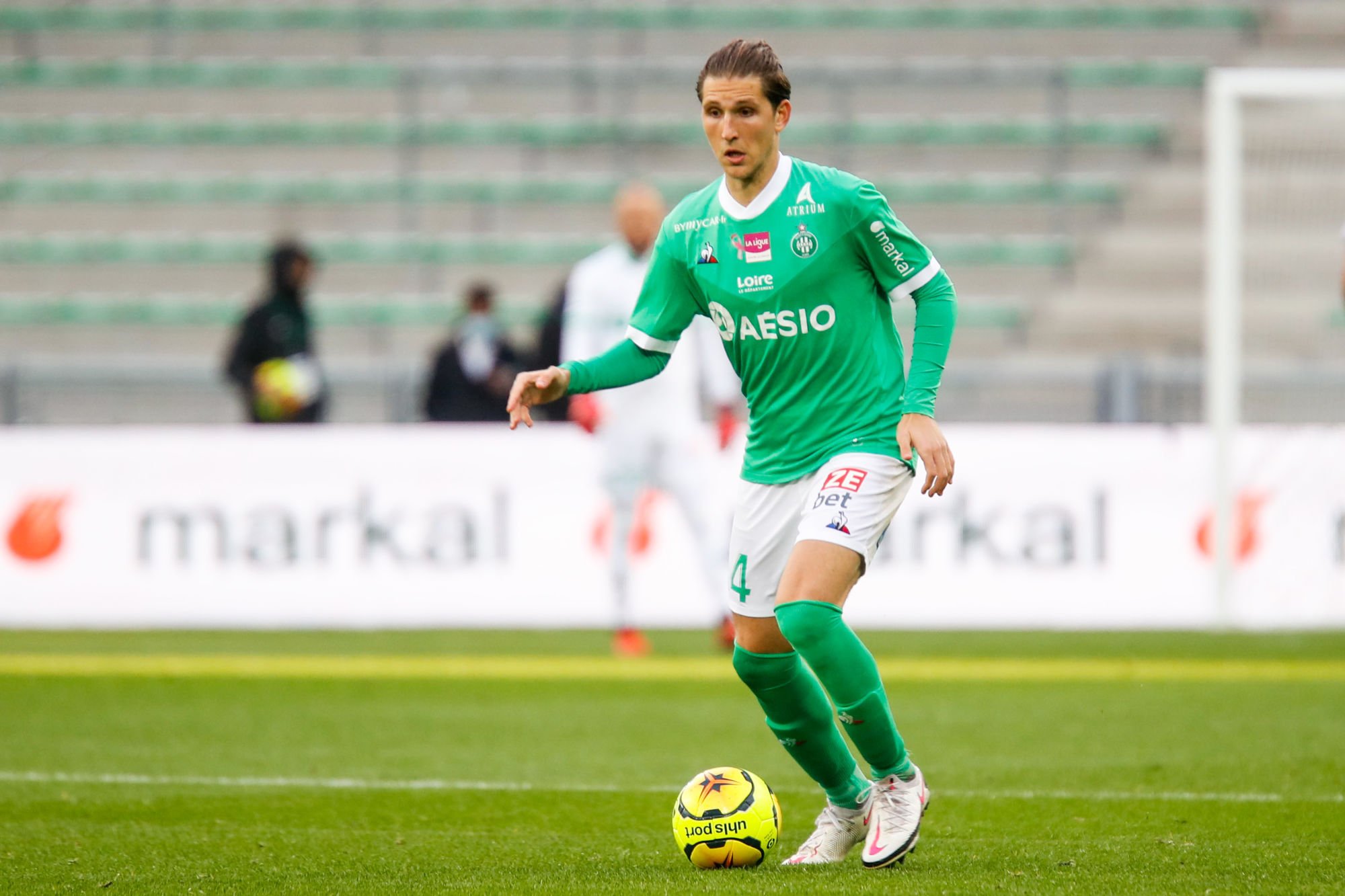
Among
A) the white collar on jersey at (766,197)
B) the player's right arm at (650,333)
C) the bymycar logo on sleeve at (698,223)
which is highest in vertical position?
the white collar on jersey at (766,197)

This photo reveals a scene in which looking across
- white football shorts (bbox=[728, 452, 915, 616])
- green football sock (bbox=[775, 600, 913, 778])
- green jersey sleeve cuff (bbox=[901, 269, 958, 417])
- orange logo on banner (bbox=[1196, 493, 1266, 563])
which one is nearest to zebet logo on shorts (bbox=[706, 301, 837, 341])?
green jersey sleeve cuff (bbox=[901, 269, 958, 417])

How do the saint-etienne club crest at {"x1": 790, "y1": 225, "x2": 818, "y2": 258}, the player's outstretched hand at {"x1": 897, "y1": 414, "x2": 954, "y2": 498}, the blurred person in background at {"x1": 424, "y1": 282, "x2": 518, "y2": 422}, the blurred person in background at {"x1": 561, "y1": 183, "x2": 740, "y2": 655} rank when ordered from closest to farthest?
the player's outstretched hand at {"x1": 897, "y1": 414, "x2": 954, "y2": 498} < the saint-etienne club crest at {"x1": 790, "y1": 225, "x2": 818, "y2": 258} < the blurred person in background at {"x1": 561, "y1": 183, "x2": 740, "y2": 655} < the blurred person in background at {"x1": 424, "y1": 282, "x2": 518, "y2": 422}

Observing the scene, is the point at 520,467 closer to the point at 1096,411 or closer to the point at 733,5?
the point at 1096,411

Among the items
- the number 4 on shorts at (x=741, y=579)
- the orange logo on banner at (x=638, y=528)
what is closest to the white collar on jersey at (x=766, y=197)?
the number 4 on shorts at (x=741, y=579)

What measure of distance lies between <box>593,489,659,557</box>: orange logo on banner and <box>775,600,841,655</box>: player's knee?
7.67 meters

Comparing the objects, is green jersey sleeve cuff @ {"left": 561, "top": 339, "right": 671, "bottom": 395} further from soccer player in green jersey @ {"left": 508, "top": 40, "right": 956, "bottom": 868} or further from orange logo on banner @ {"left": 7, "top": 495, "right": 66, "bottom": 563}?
orange logo on banner @ {"left": 7, "top": 495, "right": 66, "bottom": 563}

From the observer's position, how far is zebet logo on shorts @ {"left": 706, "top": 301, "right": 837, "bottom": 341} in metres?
4.89

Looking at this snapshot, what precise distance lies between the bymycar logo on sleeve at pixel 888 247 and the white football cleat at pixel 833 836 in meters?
1.40

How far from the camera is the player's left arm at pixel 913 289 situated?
15.6ft

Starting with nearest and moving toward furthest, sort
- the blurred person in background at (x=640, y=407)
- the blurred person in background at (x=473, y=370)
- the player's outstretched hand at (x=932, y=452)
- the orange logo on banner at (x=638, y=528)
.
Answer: the player's outstretched hand at (x=932, y=452) < the blurred person in background at (x=640, y=407) < the orange logo on banner at (x=638, y=528) < the blurred person in background at (x=473, y=370)

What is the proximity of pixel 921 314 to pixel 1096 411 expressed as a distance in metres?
8.18

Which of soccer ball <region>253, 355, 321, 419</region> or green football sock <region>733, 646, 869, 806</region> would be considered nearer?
green football sock <region>733, 646, 869, 806</region>

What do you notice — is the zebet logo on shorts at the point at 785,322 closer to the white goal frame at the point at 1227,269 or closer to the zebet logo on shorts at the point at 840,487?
the zebet logo on shorts at the point at 840,487

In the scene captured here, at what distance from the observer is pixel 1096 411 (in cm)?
1277
